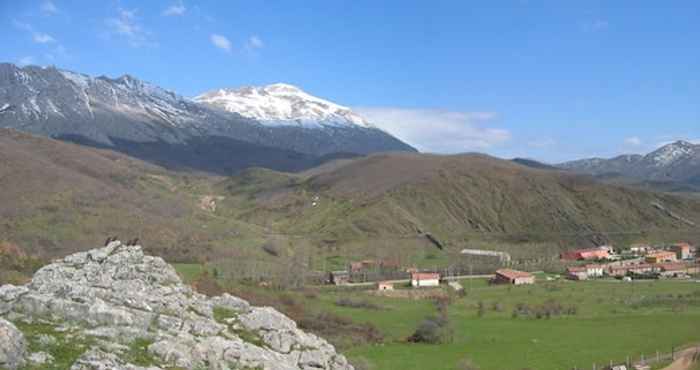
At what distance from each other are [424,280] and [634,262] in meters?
56.4

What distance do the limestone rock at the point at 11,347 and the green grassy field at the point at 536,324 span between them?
4195cm

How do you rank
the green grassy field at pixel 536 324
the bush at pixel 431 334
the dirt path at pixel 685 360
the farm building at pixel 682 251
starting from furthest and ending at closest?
the farm building at pixel 682 251 → the bush at pixel 431 334 → the green grassy field at pixel 536 324 → the dirt path at pixel 685 360

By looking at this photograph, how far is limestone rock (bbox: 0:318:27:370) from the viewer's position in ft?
76.2

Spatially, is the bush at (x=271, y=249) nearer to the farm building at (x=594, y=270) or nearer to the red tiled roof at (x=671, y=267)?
the farm building at (x=594, y=270)

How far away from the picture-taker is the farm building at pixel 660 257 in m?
155

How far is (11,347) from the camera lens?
23750mm

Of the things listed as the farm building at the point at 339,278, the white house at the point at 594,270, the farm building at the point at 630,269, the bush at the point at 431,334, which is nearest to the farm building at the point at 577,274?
the white house at the point at 594,270

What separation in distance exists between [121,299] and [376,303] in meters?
73.0

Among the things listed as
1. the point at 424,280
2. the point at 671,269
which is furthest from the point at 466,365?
the point at 671,269

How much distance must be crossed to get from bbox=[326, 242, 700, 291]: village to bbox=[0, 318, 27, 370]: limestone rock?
3919 inches

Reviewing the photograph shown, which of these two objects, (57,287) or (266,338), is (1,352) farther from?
(266,338)

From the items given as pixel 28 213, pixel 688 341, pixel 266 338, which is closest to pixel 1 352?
pixel 266 338

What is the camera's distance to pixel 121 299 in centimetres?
3297

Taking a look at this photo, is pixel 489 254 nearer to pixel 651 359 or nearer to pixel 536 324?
pixel 536 324
